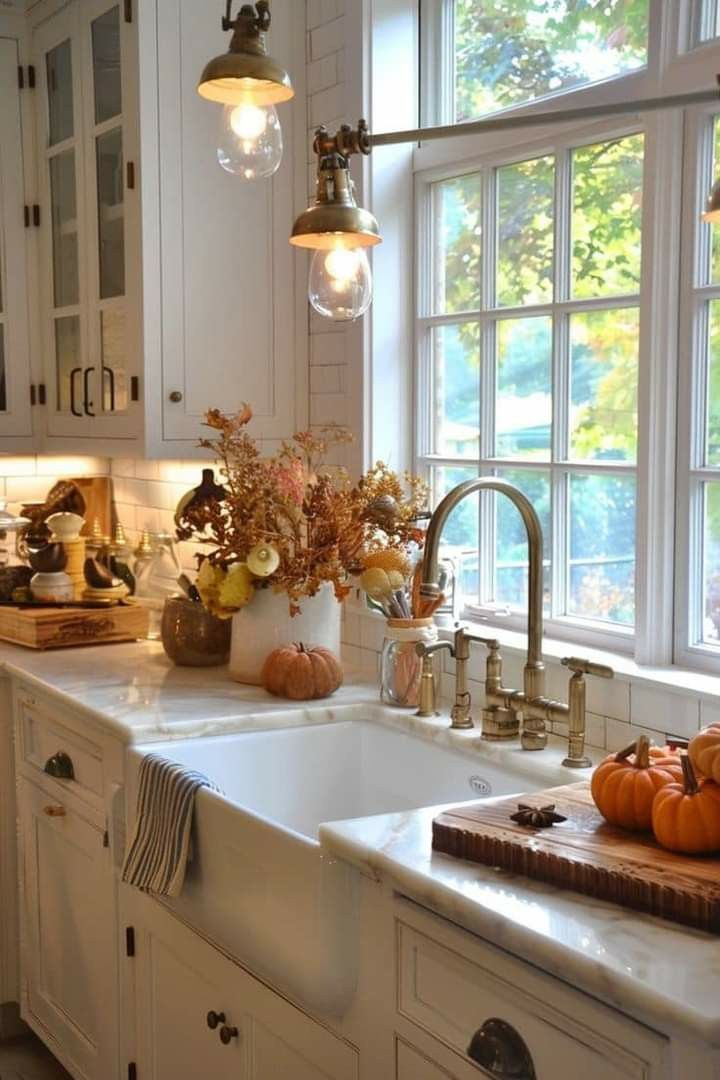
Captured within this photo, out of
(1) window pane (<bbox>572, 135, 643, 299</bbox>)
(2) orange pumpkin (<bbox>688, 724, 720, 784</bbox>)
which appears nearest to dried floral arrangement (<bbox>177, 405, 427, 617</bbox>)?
(1) window pane (<bbox>572, 135, 643, 299</bbox>)

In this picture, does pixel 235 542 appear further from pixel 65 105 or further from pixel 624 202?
pixel 65 105

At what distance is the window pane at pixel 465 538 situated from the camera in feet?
9.65

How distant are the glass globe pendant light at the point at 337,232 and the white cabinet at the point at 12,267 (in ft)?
6.65

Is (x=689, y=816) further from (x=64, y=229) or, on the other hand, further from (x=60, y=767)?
(x=64, y=229)

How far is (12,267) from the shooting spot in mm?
3760

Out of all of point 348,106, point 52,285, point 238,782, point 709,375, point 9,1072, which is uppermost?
point 348,106

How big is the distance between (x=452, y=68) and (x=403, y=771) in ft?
5.32

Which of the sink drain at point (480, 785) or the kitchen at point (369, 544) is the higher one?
the kitchen at point (369, 544)

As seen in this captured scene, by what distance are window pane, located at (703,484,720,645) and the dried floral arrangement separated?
2.01 ft

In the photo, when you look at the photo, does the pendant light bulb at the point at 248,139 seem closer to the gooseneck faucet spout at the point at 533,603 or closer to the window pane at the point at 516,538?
the gooseneck faucet spout at the point at 533,603

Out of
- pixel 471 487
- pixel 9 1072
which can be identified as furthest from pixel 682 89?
pixel 9 1072

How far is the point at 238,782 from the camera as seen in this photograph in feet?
8.52

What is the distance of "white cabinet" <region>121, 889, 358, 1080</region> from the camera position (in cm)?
190

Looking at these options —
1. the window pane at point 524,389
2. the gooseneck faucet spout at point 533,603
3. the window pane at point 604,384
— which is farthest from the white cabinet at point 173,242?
the gooseneck faucet spout at point 533,603
